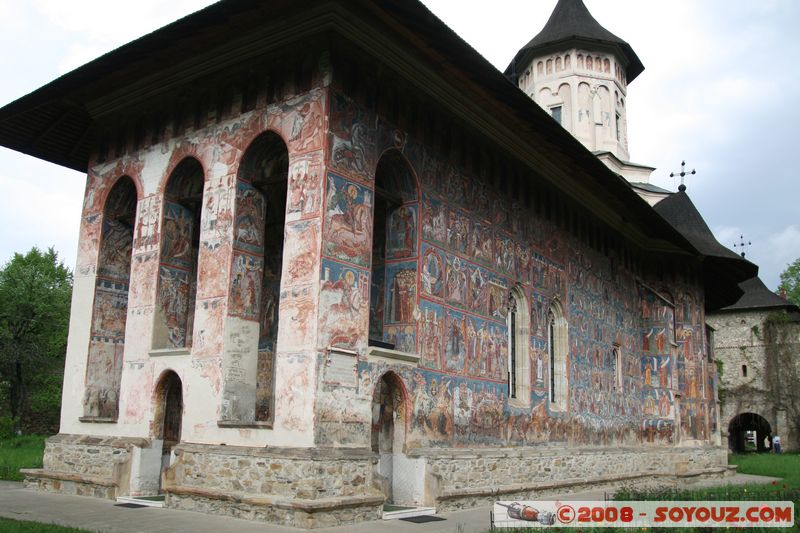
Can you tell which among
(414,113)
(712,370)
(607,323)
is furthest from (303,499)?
(712,370)

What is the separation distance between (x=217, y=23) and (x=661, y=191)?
74.1 feet

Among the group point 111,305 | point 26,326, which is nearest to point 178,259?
point 111,305

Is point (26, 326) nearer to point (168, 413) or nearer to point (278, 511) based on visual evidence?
point (168, 413)

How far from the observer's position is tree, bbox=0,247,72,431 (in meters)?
31.9

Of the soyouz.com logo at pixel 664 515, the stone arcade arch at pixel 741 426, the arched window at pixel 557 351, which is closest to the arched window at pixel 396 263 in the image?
the soyouz.com logo at pixel 664 515

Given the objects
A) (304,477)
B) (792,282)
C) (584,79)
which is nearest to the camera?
(304,477)

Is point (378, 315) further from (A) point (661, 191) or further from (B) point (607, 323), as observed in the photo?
(A) point (661, 191)

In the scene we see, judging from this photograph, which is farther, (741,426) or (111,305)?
(741,426)

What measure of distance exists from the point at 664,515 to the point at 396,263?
18.0 ft

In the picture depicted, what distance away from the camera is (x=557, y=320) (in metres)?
16.5

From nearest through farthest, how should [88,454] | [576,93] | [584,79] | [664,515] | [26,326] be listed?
[664,515]
[88,454]
[576,93]
[584,79]
[26,326]

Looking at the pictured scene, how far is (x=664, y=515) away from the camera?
808cm

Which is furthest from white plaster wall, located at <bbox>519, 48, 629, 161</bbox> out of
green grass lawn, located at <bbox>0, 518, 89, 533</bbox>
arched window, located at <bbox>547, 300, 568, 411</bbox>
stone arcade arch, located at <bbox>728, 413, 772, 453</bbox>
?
green grass lawn, located at <bbox>0, 518, 89, 533</bbox>

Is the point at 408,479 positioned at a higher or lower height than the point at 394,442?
lower
